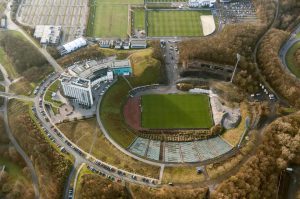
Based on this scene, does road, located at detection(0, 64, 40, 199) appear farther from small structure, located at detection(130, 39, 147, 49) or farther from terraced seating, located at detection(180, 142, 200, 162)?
small structure, located at detection(130, 39, 147, 49)

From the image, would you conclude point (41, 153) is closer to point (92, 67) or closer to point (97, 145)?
point (97, 145)

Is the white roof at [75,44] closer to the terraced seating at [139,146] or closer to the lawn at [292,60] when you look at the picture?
the terraced seating at [139,146]

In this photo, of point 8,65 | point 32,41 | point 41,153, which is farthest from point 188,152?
point 32,41

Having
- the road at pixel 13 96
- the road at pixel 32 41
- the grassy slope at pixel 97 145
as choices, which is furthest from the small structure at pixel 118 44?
the road at pixel 13 96

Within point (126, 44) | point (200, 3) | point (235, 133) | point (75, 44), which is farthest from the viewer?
point (200, 3)

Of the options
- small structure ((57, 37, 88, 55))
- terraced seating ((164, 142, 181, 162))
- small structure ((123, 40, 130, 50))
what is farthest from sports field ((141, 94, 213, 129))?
A: small structure ((57, 37, 88, 55))
